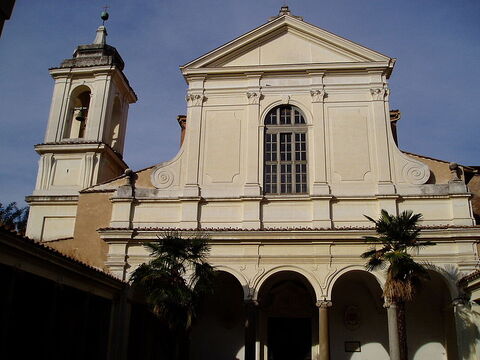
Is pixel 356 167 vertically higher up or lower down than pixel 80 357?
higher up

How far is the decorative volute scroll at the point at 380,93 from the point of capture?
20.5 meters

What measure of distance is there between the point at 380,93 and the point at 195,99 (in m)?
7.28

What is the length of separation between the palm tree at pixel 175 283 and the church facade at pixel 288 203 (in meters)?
3.38

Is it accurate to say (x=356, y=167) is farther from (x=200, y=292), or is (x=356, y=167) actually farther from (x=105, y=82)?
(x=105, y=82)

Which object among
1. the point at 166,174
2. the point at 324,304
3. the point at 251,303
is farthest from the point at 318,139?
the point at 251,303

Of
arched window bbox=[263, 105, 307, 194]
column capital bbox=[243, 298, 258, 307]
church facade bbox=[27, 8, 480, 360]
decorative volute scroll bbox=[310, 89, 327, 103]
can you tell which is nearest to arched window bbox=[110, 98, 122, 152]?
church facade bbox=[27, 8, 480, 360]

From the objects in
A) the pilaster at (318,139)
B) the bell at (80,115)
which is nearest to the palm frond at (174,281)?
the pilaster at (318,139)

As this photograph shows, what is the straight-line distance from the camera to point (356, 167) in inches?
768

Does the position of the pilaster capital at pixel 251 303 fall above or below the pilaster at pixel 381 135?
below

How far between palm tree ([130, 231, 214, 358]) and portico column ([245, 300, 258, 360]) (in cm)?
283

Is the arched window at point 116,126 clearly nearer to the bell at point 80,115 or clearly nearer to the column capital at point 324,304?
the bell at point 80,115

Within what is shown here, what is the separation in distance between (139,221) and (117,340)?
425 cm

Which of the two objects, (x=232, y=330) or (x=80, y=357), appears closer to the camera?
(x=80, y=357)

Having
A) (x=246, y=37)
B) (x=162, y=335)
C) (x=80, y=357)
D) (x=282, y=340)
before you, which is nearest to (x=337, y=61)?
(x=246, y=37)
